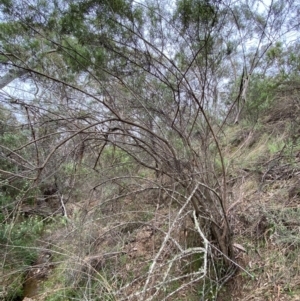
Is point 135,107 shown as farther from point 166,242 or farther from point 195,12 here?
point 166,242

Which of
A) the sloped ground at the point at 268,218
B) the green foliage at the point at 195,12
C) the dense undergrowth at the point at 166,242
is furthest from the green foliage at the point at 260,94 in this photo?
the green foliage at the point at 195,12

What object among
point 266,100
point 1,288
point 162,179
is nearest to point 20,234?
point 1,288

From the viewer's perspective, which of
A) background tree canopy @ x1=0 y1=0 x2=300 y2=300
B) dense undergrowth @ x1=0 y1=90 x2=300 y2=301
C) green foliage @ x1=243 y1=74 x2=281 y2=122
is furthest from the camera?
green foliage @ x1=243 y1=74 x2=281 y2=122

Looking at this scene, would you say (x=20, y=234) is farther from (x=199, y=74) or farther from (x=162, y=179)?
(x=199, y=74)

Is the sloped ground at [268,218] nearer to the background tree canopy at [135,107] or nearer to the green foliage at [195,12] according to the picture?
the background tree canopy at [135,107]

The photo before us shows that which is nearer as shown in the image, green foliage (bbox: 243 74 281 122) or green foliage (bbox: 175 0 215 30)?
green foliage (bbox: 175 0 215 30)

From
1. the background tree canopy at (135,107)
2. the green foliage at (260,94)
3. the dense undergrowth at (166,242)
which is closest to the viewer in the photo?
the dense undergrowth at (166,242)

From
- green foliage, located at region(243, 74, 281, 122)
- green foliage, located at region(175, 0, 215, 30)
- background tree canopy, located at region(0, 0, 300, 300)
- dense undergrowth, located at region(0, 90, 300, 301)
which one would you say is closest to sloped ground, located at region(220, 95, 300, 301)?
dense undergrowth, located at region(0, 90, 300, 301)

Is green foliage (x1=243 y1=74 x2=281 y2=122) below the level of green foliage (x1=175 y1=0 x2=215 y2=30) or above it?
above

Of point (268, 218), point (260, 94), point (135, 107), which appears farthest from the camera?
point (260, 94)

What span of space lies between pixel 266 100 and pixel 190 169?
2901 mm

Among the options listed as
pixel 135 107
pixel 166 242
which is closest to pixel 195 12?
pixel 135 107

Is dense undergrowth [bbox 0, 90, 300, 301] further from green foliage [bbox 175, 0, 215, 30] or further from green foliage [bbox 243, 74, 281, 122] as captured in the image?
green foliage [bbox 175, 0, 215, 30]

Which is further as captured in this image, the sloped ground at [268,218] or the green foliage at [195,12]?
the green foliage at [195,12]
